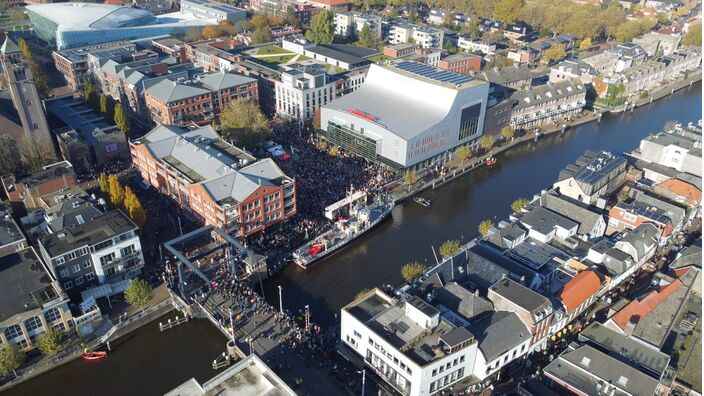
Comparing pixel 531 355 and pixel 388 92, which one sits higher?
pixel 388 92

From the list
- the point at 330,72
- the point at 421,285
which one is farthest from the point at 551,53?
the point at 421,285

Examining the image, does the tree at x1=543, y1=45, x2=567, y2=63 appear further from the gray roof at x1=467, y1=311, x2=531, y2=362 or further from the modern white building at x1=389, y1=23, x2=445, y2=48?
the gray roof at x1=467, y1=311, x2=531, y2=362

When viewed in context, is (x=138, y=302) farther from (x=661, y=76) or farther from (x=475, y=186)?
(x=661, y=76)

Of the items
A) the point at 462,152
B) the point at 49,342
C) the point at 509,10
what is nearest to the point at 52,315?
the point at 49,342

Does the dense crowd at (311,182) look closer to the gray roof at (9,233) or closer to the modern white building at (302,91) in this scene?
the modern white building at (302,91)

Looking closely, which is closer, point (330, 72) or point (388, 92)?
point (388, 92)

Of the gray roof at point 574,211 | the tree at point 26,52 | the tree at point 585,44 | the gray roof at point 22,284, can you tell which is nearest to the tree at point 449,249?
the gray roof at point 574,211

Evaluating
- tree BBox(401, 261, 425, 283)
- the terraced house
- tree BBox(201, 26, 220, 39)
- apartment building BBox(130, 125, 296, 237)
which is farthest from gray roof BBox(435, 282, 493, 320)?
tree BBox(201, 26, 220, 39)
